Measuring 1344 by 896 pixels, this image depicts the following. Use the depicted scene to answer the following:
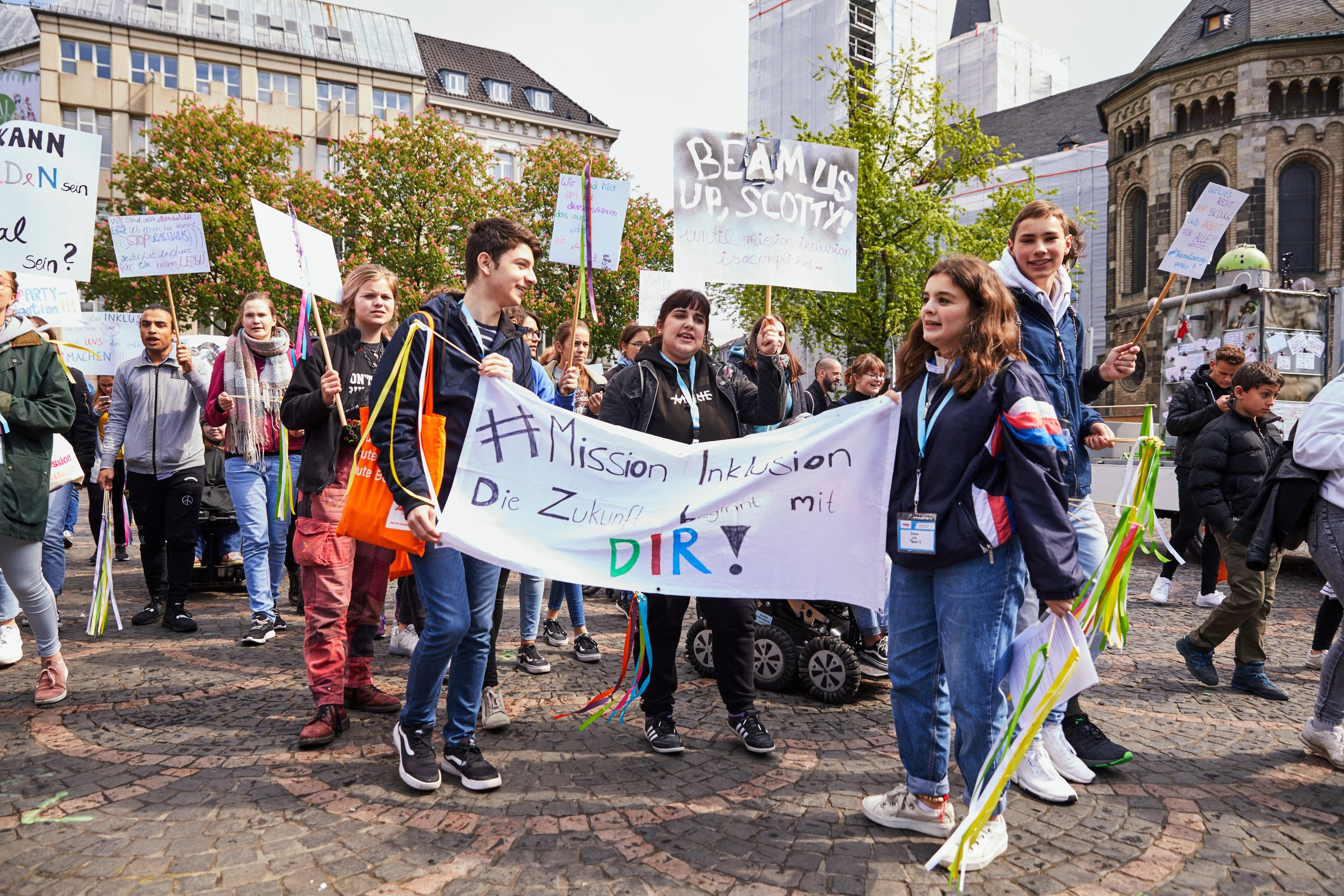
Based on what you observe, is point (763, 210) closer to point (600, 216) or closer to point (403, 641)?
point (600, 216)

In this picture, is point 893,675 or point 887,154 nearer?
point 893,675

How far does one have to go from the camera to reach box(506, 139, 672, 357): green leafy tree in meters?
30.3

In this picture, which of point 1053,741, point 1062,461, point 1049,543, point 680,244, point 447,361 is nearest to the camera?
point 1049,543

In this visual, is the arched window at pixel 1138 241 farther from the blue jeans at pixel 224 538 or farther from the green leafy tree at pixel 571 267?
the blue jeans at pixel 224 538

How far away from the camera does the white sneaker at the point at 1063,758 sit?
12.2 ft

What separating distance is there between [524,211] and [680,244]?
90.3 feet

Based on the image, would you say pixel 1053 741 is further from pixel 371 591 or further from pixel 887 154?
pixel 887 154

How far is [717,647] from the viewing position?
3.98 m

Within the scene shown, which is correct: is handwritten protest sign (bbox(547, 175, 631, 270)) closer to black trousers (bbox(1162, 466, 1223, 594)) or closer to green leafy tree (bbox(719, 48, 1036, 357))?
black trousers (bbox(1162, 466, 1223, 594))

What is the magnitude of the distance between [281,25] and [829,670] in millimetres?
48788

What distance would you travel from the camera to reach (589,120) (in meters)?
51.6

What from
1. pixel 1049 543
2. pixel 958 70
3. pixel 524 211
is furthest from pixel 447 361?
pixel 958 70

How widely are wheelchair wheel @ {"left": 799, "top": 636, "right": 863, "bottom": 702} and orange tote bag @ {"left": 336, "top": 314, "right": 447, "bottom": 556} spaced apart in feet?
7.44

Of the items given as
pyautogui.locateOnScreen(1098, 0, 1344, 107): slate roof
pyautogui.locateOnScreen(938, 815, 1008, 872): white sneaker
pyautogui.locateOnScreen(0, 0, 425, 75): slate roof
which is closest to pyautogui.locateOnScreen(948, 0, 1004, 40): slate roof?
pyautogui.locateOnScreen(1098, 0, 1344, 107): slate roof
